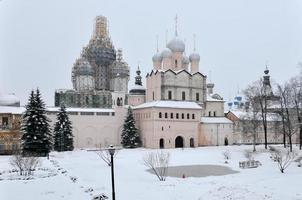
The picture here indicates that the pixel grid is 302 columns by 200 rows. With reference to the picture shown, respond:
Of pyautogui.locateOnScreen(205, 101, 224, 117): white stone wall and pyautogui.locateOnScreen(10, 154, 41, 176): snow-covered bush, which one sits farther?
pyautogui.locateOnScreen(205, 101, 224, 117): white stone wall

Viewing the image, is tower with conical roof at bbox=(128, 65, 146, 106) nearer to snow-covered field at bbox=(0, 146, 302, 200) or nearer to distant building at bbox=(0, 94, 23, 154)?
distant building at bbox=(0, 94, 23, 154)

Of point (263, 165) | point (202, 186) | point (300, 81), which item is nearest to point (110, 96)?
point (300, 81)

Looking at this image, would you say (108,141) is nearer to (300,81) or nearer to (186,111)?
(186,111)

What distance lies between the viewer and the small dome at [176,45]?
46.2 meters

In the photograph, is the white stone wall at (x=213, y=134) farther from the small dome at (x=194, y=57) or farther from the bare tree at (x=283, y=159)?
the bare tree at (x=283, y=159)

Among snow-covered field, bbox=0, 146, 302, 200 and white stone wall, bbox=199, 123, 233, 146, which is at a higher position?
white stone wall, bbox=199, 123, 233, 146

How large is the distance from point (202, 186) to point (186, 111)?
84.5 ft

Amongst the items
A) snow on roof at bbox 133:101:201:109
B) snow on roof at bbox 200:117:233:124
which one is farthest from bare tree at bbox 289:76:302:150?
snow on roof at bbox 133:101:201:109

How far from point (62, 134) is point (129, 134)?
7536 millimetres

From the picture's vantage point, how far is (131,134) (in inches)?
1591

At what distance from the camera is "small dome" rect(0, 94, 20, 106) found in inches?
1582

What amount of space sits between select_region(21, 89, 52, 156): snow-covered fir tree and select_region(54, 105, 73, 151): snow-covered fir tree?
476cm

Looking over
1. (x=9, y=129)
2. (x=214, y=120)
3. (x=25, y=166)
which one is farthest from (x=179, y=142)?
(x=25, y=166)

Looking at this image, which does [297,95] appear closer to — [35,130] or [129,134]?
[129,134]
